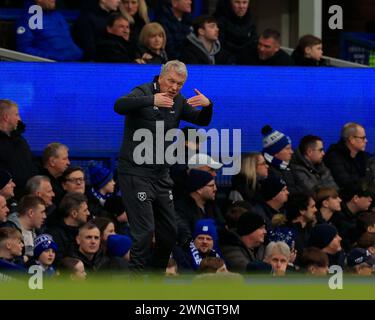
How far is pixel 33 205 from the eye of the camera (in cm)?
1477

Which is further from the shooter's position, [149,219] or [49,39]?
[49,39]

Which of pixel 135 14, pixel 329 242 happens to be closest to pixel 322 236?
pixel 329 242

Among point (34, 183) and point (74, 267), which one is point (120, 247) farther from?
point (34, 183)

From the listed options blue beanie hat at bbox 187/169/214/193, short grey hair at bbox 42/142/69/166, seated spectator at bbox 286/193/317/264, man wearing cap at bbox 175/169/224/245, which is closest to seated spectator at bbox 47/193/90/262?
short grey hair at bbox 42/142/69/166

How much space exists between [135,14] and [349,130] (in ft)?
8.46

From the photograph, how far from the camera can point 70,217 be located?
601 inches

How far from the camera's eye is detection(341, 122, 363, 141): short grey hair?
58.0 ft

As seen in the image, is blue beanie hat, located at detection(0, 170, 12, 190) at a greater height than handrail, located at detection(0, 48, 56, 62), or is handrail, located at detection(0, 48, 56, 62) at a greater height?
handrail, located at detection(0, 48, 56, 62)

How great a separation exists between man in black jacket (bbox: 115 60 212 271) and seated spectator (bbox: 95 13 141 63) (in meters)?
3.47

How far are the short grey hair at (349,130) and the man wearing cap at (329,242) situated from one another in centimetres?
171

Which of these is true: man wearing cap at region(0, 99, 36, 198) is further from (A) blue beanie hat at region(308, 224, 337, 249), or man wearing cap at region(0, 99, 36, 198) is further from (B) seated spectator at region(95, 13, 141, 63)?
(A) blue beanie hat at region(308, 224, 337, 249)

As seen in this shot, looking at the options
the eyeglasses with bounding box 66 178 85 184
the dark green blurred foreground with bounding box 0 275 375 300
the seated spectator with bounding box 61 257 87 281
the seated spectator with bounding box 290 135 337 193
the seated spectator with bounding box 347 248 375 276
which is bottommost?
the dark green blurred foreground with bounding box 0 275 375 300

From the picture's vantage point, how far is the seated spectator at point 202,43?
17844mm
